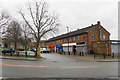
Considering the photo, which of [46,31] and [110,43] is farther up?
[46,31]

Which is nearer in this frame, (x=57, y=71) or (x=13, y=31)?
(x=57, y=71)

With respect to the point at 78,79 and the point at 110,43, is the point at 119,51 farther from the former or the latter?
the point at 78,79

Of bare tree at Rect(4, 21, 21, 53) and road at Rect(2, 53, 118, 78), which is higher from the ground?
bare tree at Rect(4, 21, 21, 53)

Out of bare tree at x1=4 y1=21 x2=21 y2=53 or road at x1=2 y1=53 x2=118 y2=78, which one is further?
bare tree at x1=4 y1=21 x2=21 y2=53

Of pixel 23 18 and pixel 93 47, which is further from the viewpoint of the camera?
pixel 93 47

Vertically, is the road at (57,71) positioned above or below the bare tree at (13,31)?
below

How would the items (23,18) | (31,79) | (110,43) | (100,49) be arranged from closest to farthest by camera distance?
(31,79), (23,18), (110,43), (100,49)

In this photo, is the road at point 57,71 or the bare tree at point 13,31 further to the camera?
the bare tree at point 13,31

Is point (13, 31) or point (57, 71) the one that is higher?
point (13, 31)

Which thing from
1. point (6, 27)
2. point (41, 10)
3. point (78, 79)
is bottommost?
point (78, 79)

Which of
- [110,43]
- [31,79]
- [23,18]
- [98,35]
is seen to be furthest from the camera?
[98,35]

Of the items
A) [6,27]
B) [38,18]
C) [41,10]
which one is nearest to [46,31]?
[38,18]

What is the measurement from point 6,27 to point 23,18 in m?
13.0

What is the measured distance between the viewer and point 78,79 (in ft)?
22.5
